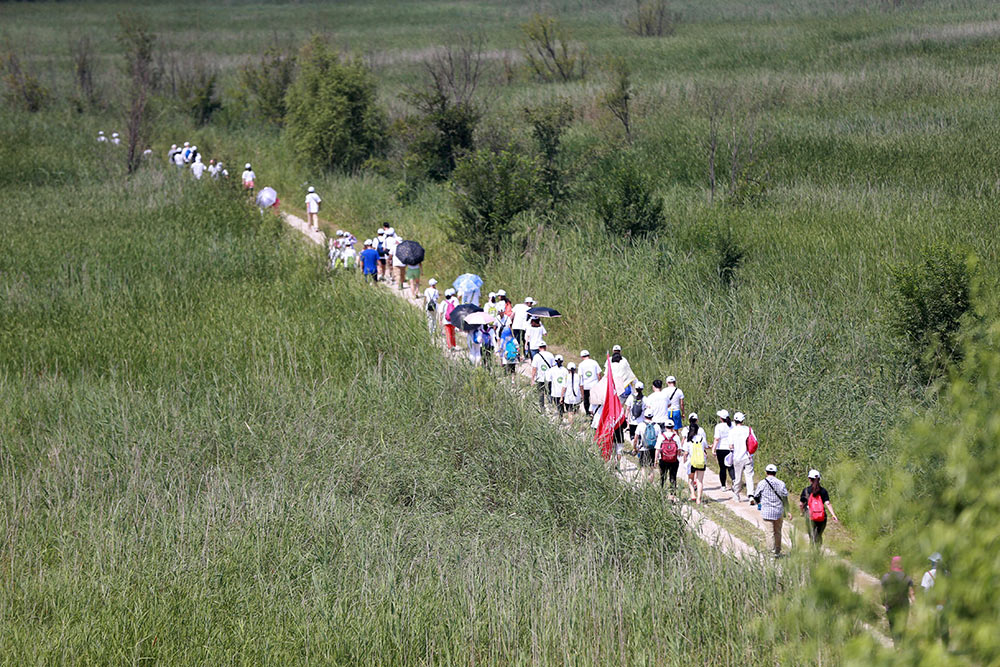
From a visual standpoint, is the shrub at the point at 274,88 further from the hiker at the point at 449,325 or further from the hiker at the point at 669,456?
the hiker at the point at 669,456

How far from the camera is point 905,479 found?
483 cm

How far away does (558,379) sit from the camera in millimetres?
13664

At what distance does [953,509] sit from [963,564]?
31.4 inches

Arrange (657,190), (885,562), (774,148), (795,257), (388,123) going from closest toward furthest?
(885,562) < (795,257) < (657,190) < (774,148) < (388,123)

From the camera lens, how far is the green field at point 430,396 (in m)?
8.43

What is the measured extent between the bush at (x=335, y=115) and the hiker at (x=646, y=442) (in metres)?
19.7

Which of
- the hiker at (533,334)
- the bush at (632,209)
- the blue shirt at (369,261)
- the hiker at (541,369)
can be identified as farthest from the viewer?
the bush at (632,209)

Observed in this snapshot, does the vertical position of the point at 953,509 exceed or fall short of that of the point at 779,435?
it exceeds it

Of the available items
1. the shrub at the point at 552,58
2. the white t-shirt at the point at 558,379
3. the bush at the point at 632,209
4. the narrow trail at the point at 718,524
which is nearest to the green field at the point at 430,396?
the narrow trail at the point at 718,524

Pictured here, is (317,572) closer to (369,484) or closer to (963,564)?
(369,484)

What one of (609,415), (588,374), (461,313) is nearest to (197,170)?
(461,313)

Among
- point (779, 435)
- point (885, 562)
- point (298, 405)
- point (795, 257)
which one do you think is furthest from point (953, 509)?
point (795, 257)

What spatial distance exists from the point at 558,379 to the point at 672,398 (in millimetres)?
1612

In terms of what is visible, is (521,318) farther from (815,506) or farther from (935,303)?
(815,506)
